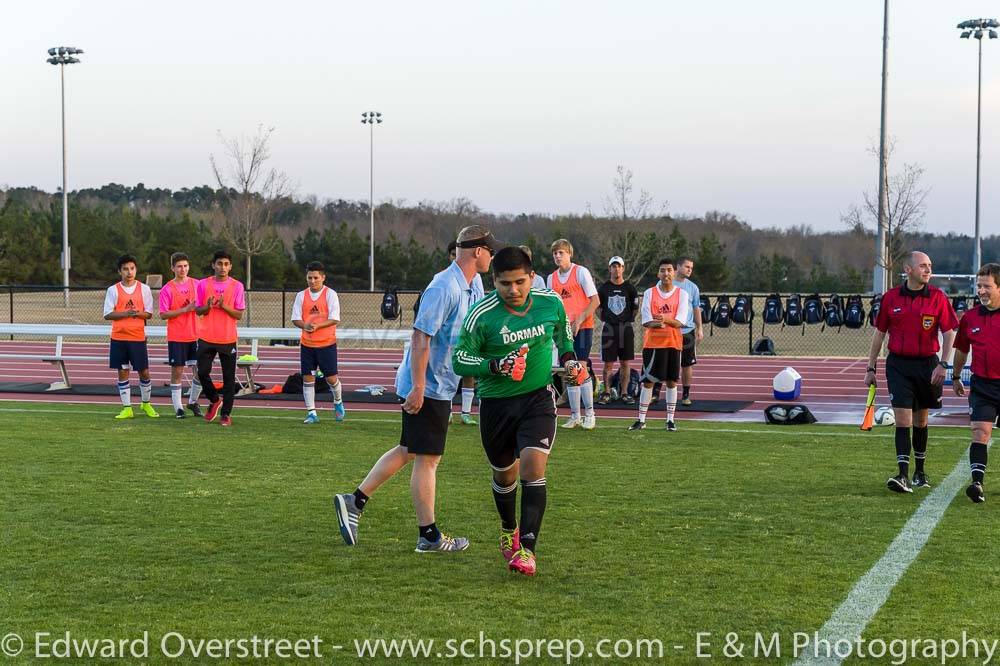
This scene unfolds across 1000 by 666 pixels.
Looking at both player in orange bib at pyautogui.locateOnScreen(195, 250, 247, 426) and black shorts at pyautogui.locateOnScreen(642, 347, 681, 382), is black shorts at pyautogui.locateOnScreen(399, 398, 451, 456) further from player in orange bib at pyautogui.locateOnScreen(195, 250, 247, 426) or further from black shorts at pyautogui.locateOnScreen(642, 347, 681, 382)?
player in orange bib at pyautogui.locateOnScreen(195, 250, 247, 426)

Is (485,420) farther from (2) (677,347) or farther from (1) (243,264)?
(1) (243,264)

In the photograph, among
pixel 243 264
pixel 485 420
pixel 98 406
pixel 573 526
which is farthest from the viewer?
pixel 243 264

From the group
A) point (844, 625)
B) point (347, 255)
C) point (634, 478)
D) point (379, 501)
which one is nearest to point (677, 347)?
point (634, 478)

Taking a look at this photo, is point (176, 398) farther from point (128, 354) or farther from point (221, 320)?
point (221, 320)

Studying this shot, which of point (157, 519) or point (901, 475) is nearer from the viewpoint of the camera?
point (157, 519)

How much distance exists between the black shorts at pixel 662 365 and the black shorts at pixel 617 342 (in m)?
2.93

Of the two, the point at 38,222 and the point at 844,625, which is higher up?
the point at 38,222

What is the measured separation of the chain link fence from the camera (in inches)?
1126

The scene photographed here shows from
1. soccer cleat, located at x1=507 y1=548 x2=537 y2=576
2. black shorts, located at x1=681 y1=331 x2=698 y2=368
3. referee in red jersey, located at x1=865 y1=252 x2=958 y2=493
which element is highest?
referee in red jersey, located at x1=865 y1=252 x2=958 y2=493

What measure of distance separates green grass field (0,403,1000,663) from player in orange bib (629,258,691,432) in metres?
1.83

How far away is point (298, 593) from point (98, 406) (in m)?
11.0

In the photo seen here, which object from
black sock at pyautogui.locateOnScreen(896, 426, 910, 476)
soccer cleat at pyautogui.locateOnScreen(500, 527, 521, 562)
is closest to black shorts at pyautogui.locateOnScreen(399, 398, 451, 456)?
soccer cleat at pyautogui.locateOnScreen(500, 527, 521, 562)

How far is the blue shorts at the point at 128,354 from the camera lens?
14.1 m

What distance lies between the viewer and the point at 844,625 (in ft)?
16.9
